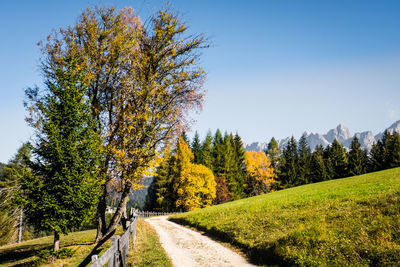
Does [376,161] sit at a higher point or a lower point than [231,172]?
higher

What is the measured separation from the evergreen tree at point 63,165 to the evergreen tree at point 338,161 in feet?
258

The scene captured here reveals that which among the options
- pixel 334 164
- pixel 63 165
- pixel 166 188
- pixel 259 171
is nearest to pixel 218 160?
pixel 259 171

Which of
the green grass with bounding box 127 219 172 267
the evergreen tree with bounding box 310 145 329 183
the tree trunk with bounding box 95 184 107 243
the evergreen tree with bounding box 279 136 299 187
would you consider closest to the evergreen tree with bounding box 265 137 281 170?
the evergreen tree with bounding box 279 136 299 187

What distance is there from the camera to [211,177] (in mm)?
47625

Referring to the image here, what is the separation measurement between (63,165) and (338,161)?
81474 mm

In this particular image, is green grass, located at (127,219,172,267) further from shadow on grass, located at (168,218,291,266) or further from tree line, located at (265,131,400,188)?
tree line, located at (265,131,400,188)

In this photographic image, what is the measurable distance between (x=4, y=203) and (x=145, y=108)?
9.89m

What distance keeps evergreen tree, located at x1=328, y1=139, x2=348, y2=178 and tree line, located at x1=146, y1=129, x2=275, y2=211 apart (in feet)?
81.1

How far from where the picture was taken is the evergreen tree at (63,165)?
39.7 ft

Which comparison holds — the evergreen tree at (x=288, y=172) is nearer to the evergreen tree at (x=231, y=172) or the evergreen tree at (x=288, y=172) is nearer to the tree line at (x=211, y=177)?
the tree line at (x=211, y=177)

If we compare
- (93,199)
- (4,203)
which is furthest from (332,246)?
(4,203)

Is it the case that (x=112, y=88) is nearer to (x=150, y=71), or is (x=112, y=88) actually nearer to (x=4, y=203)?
(x=150, y=71)

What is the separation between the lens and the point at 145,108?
1340 cm

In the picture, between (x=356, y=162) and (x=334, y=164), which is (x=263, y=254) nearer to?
(x=356, y=162)
